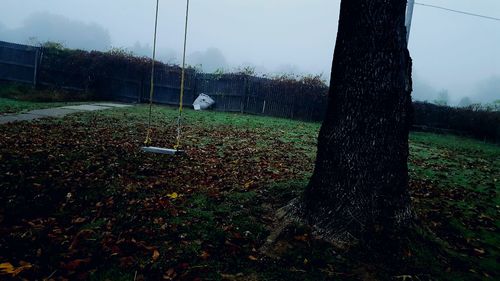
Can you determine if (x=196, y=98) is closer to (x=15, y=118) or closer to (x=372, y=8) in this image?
(x=15, y=118)

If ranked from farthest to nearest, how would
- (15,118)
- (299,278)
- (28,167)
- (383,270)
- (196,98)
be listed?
(196,98), (15,118), (28,167), (383,270), (299,278)

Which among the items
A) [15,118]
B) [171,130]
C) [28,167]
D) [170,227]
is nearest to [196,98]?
[171,130]

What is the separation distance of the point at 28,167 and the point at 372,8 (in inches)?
191

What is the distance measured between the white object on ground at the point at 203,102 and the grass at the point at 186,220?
38.1ft

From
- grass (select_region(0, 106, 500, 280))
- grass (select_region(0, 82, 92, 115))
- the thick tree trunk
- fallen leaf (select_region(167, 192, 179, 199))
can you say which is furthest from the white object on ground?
the thick tree trunk

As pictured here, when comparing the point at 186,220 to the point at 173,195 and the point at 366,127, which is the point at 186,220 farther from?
the point at 366,127

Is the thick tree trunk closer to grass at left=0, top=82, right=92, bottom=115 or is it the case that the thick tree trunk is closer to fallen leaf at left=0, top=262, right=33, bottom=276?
fallen leaf at left=0, top=262, right=33, bottom=276

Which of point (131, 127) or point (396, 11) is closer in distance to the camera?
point (396, 11)

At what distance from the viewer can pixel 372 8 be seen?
9.73 ft

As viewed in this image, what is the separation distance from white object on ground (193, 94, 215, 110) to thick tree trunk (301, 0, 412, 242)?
48.8ft

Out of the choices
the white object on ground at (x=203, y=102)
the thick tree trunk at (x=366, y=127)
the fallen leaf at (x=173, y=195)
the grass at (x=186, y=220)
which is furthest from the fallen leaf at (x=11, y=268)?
the white object on ground at (x=203, y=102)

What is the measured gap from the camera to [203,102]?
1773cm

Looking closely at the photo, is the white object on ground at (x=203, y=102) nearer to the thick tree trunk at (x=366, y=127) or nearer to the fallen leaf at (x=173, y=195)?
the fallen leaf at (x=173, y=195)

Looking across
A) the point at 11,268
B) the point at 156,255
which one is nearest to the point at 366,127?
the point at 156,255
